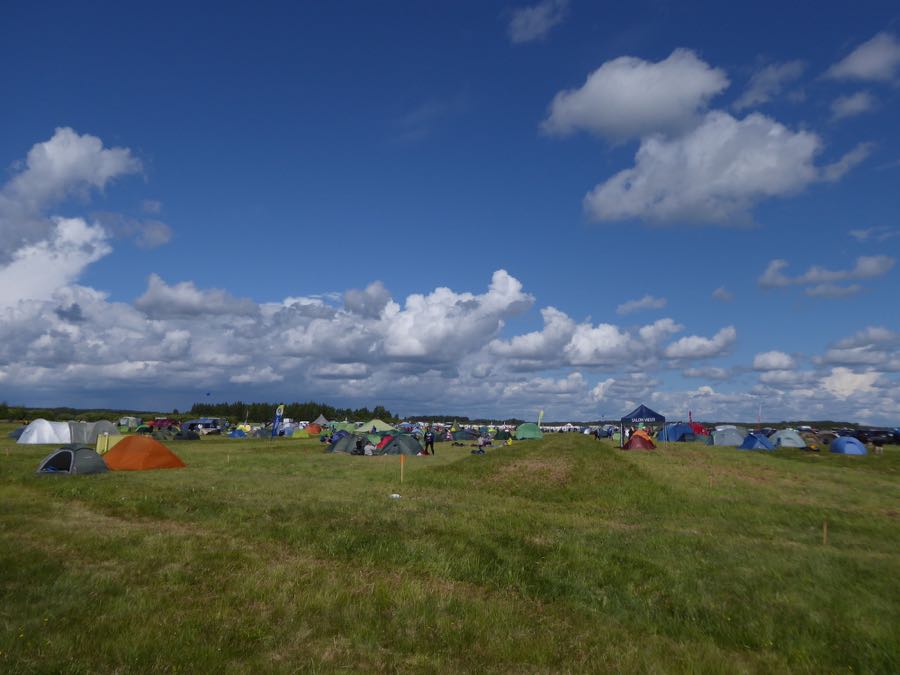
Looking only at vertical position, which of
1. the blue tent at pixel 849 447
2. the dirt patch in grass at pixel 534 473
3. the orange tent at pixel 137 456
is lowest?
the blue tent at pixel 849 447

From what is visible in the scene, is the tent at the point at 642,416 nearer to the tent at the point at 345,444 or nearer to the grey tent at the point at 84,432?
the tent at the point at 345,444

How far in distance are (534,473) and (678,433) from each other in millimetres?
52454

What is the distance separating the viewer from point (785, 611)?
1053 cm

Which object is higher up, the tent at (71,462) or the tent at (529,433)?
the tent at (71,462)

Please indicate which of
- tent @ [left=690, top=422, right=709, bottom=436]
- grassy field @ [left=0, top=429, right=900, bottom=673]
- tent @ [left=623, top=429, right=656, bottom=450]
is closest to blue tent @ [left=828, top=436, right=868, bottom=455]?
tent @ [left=623, top=429, right=656, bottom=450]

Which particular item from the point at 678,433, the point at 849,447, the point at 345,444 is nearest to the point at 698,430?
the point at 678,433

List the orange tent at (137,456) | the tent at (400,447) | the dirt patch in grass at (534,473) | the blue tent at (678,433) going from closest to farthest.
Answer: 1. the dirt patch in grass at (534,473)
2. the orange tent at (137,456)
3. the tent at (400,447)
4. the blue tent at (678,433)

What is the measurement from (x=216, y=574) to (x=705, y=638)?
29.2 feet

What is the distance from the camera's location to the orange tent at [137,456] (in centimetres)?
3262

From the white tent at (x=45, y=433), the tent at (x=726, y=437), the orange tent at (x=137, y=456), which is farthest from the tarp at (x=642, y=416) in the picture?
the white tent at (x=45, y=433)

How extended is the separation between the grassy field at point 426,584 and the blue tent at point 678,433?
5271 cm

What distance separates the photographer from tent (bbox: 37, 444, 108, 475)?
27.4 metres

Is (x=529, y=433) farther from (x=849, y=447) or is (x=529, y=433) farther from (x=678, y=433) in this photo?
(x=849, y=447)

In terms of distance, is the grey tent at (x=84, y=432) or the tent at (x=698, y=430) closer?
the grey tent at (x=84, y=432)
